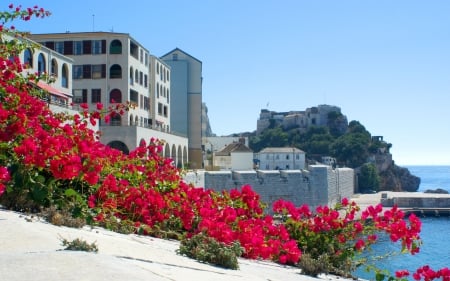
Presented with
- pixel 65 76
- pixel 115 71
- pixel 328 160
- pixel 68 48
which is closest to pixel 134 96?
pixel 115 71

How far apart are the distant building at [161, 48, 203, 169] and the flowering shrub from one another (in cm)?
6278

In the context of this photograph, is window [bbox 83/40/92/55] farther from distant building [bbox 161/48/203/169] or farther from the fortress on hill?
distant building [bbox 161/48/203/169]

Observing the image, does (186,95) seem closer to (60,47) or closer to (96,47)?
(96,47)

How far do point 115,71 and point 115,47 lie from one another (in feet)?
6.98

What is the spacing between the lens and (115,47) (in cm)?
4997

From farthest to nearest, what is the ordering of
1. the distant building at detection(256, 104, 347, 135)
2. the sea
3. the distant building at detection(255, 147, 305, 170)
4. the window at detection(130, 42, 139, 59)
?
the distant building at detection(256, 104, 347, 135)
the distant building at detection(255, 147, 305, 170)
the window at detection(130, 42, 139, 59)
the sea

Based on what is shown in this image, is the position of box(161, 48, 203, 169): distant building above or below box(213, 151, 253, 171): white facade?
above

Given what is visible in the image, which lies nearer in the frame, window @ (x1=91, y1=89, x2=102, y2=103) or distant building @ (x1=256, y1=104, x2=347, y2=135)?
window @ (x1=91, y1=89, x2=102, y2=103)

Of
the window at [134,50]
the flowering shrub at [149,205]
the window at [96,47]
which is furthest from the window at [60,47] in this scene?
the flowering shrub at [149,205]

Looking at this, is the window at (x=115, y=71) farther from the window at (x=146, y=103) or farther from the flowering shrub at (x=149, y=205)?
the flowering shrub at (x=149, y=205)

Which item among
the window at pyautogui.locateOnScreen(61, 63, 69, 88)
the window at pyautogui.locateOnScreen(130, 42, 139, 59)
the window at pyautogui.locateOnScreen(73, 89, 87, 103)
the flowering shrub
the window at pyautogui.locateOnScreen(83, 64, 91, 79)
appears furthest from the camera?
the window at pyautogui.locateOnScreen(130, 42, 139, 59)

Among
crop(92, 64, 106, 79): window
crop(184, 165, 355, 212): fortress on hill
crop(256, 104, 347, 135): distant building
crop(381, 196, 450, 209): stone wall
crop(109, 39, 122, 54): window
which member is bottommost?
crop(381, 196, 450, 209): stone wall

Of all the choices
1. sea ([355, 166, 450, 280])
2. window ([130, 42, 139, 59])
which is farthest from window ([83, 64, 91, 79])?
sea ([355, 166, 450, 280])

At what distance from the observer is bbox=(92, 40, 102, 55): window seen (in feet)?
164
